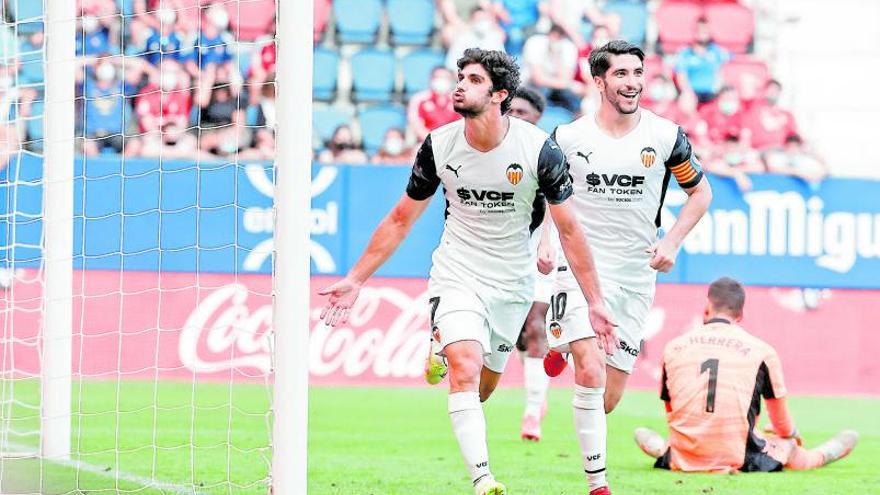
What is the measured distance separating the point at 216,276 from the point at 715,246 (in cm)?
471

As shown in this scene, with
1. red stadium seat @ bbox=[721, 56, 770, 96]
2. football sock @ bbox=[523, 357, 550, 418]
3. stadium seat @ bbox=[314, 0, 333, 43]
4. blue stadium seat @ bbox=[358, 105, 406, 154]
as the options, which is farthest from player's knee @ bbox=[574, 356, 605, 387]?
stadium seat @ bbox=[314, 0, 333, 43]

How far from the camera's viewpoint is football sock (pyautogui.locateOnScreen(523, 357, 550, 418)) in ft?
29.8

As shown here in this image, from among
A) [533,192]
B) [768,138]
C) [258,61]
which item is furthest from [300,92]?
[768,138]

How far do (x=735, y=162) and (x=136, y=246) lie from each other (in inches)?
238

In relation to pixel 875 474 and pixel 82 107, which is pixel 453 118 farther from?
pixel 875 474

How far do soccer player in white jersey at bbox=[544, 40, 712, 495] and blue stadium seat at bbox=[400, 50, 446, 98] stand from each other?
8814mm

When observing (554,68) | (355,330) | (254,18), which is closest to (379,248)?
(355,330)

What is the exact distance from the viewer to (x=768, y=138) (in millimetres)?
15359

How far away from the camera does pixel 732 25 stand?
16.7m

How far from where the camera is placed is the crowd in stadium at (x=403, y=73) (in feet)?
45.3

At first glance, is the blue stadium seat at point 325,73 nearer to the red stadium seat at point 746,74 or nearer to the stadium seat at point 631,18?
the stadium seat at point 631,18

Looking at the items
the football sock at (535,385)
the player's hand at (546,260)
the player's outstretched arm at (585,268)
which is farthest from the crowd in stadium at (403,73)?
the player's outstretched arm at (585,268)

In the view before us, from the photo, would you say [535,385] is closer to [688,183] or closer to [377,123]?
[688,183]

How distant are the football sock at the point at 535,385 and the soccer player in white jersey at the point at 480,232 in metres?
2.71
